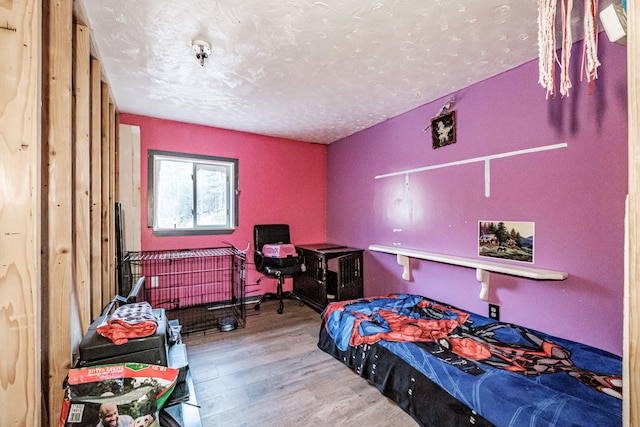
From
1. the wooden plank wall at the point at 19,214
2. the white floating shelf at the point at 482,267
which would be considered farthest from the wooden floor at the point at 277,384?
the white floating shelf at the point at 482,267

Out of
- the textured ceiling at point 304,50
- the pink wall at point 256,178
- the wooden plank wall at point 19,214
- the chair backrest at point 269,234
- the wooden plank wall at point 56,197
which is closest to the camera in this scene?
the wooden plank wall at point 19,214

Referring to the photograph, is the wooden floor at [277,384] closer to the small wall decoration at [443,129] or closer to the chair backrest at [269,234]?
the chair backrest at [269,234]

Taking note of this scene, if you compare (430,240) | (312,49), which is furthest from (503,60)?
(430,240)

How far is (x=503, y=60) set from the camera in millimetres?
2133

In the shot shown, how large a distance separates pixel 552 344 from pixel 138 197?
4.21 m

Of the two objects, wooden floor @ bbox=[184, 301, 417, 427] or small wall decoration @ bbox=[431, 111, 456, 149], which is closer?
wooden floor @ bbox=[184, 301, 417, 427]

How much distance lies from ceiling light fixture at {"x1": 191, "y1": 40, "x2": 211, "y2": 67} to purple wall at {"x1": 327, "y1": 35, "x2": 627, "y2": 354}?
2.23m

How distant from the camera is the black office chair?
11.8ft

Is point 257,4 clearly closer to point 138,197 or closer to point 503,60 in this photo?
point 503,60

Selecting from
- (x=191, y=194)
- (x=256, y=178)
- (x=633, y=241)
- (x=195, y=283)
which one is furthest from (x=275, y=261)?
(x=633, y=241)

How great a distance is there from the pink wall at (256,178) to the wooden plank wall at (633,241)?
3.87 m

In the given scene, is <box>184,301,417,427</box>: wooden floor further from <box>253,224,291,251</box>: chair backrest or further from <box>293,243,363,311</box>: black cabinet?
<box>253,224,291,251</box>: chair backrest

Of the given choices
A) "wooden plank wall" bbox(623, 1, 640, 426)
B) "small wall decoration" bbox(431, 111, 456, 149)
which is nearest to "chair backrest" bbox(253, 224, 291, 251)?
"small wall decoration" bbox(431, 111, 456, 149)

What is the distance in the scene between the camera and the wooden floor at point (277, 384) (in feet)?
5.77
